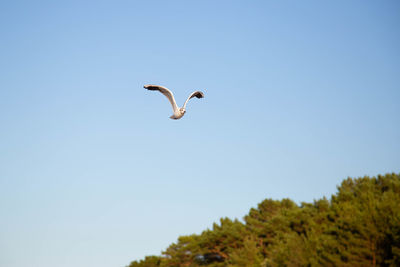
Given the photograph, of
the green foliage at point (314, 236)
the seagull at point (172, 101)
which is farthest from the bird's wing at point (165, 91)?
the green foliage at point (314, 236)

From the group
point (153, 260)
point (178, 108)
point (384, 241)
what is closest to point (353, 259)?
point (384, 241)

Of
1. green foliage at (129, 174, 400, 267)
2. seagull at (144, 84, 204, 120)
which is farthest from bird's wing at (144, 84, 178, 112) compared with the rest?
green foliage at (129, 174, 400, 267)

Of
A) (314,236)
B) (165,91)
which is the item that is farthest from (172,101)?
(314,236)

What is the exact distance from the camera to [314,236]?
50.0 metres

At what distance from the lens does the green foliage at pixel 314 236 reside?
132 feet

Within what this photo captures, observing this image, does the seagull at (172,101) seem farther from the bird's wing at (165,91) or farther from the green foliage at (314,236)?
the green foliage at (314,236)

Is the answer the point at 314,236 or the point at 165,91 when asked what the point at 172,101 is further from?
the point at 314,236

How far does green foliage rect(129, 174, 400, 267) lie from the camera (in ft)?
132

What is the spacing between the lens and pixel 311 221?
184 ft

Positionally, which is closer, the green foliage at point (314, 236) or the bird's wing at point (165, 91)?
the bird's wing at point (165, 91)

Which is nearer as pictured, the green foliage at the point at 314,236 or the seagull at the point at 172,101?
the seagull at the point at 172,101

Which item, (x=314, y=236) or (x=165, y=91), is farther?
(x=314, y=236)

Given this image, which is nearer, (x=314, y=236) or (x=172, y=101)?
(x=172, y=101)

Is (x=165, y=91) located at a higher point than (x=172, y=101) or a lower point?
higher
